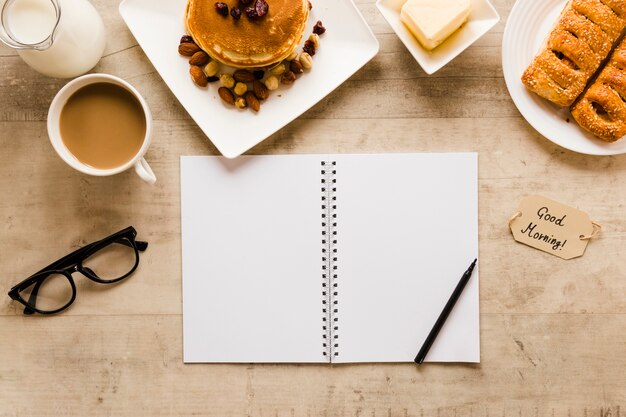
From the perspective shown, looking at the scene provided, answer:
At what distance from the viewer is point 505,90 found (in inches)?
39.3

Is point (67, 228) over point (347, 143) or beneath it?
beneath

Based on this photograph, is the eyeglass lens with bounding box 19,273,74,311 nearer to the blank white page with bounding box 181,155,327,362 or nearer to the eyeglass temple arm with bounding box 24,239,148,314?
the eyeglass temple arm with bounding box 24,239,148,314

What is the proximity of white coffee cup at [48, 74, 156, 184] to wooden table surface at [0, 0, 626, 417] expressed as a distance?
0.36 feet

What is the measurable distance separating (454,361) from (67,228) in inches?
29.7

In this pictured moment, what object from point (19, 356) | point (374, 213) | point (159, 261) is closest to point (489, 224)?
point (374, 213)

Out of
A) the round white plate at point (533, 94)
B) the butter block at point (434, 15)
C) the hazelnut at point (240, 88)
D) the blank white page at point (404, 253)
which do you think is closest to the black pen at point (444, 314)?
the blank white page at point (404, 253)

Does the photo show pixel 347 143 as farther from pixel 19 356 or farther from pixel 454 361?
pixel 19 356

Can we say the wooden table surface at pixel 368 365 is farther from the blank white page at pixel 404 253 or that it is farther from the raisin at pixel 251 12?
the raisin at pixel 251 12

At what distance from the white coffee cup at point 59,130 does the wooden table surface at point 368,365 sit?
11cm

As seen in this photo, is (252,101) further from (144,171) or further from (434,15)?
(434,15)

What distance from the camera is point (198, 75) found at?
948 millimetres

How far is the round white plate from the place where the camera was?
0.96m

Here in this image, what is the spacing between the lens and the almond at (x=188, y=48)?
95 cm

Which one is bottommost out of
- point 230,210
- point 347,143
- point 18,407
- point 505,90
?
point 18,407
